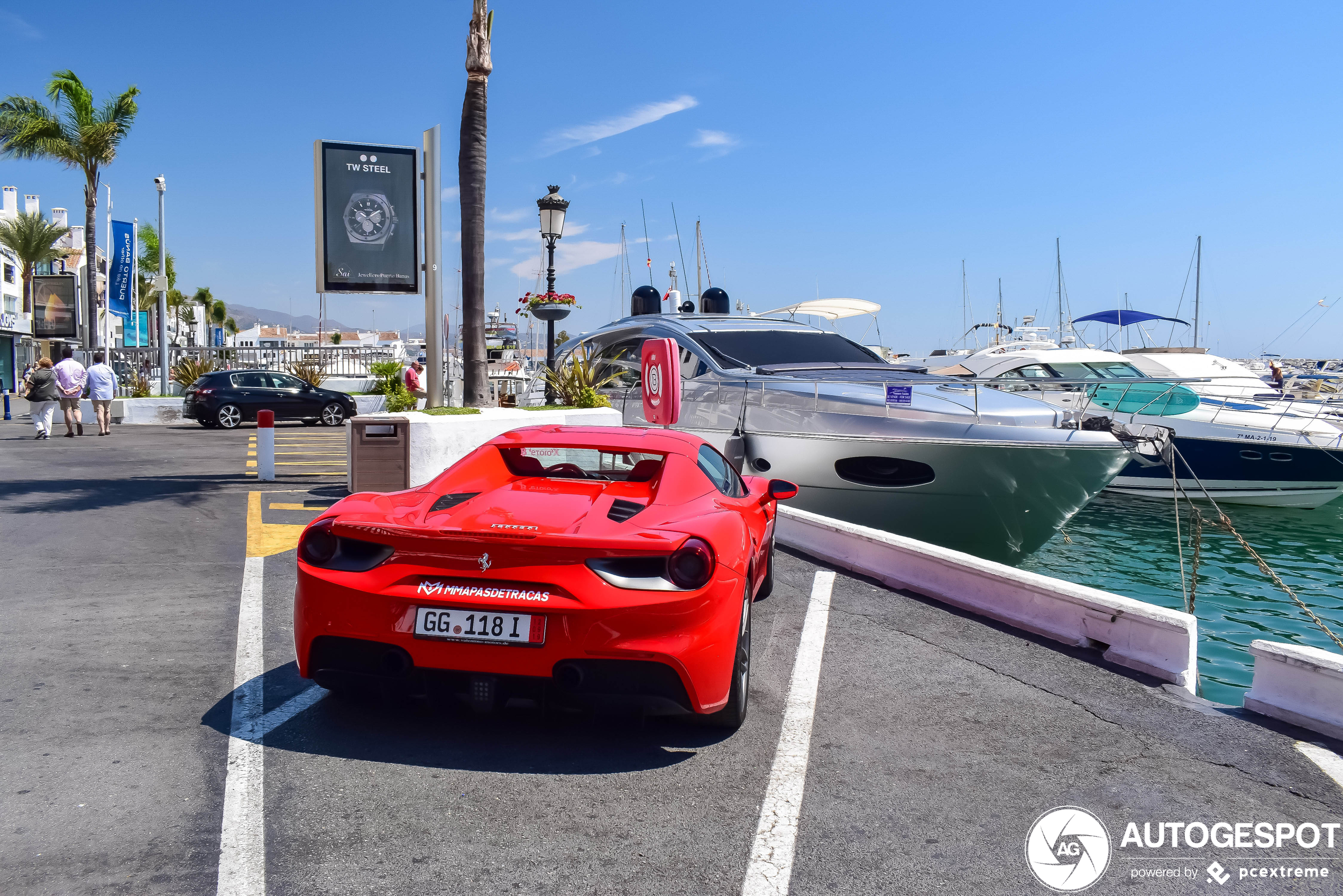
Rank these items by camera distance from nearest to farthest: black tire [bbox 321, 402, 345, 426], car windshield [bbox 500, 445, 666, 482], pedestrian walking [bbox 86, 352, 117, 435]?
car windshield [bbox 500, 445, 666, 482] < pedestrian walking [bbox 86, 352, 117, 435] < black tire [bbox 321, 402, 345, 426]

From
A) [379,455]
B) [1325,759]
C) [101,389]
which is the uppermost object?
[101,389]

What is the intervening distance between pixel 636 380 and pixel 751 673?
938cm

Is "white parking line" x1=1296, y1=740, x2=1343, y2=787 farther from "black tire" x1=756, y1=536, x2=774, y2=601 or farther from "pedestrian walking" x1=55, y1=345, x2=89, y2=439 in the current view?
"pedestrian walking" x1=55, y1=345, x2=89, y2=439

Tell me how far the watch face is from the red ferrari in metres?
9.05

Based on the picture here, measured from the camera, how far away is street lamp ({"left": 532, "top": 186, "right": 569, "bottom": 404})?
1602cm

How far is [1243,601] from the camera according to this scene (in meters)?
10.5

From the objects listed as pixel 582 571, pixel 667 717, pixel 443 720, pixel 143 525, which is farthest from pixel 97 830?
pixel 143 525

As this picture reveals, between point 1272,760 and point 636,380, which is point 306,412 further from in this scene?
point 1272,760

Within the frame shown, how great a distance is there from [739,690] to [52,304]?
42367 mm

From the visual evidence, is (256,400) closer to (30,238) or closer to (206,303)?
(30,238)

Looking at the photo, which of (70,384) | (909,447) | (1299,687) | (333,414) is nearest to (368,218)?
(909,447)

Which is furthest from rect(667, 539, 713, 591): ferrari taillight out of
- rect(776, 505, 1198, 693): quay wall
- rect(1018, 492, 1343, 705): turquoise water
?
rect(1018, 492, 1343, 705): turquoise water

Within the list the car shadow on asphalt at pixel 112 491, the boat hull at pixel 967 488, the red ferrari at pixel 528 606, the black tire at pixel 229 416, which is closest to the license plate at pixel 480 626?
the red ferrari at pixel 528 606

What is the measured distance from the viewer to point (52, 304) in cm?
3806
